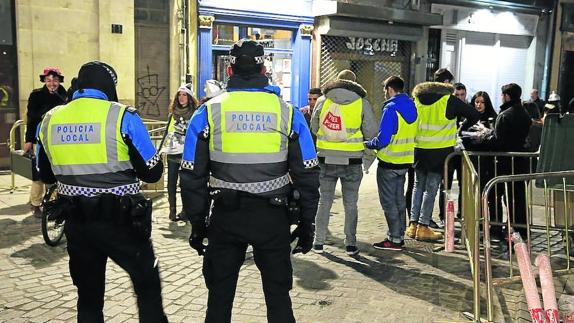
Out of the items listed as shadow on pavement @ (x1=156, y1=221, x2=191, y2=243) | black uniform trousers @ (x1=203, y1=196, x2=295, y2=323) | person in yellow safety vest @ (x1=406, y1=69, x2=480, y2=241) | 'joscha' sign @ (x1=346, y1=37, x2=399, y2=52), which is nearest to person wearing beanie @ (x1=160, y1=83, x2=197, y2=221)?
shadow on pavement @ (x1=156, y1=221, x2=191, y2=243)

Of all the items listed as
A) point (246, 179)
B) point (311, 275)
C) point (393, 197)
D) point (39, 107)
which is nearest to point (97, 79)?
point (246, 179)

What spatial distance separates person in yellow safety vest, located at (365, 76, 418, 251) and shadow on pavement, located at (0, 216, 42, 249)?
4019mm

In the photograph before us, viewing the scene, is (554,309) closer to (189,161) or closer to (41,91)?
(189,161)

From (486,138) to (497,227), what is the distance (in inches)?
42.5

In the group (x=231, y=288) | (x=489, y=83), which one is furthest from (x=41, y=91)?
(x=489, y=83)

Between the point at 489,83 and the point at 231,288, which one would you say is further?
the point at 489,83

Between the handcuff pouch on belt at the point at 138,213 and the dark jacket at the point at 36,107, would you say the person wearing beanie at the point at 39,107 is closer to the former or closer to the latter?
the dark jacket at the point at 36,107

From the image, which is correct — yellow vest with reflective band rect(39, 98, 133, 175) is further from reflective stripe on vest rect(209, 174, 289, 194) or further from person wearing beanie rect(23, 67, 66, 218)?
person wearing beanie rect(23, 67, 66, 218)

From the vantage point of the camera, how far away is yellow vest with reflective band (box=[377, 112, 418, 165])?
20.8 ft

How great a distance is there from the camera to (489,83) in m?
18.1

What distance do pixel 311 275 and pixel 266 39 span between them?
365 inches

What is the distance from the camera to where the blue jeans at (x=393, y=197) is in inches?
252

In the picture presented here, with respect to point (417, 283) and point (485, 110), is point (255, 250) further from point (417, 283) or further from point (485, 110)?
point (485, 110)

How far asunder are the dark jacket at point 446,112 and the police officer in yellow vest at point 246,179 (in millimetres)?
3477
